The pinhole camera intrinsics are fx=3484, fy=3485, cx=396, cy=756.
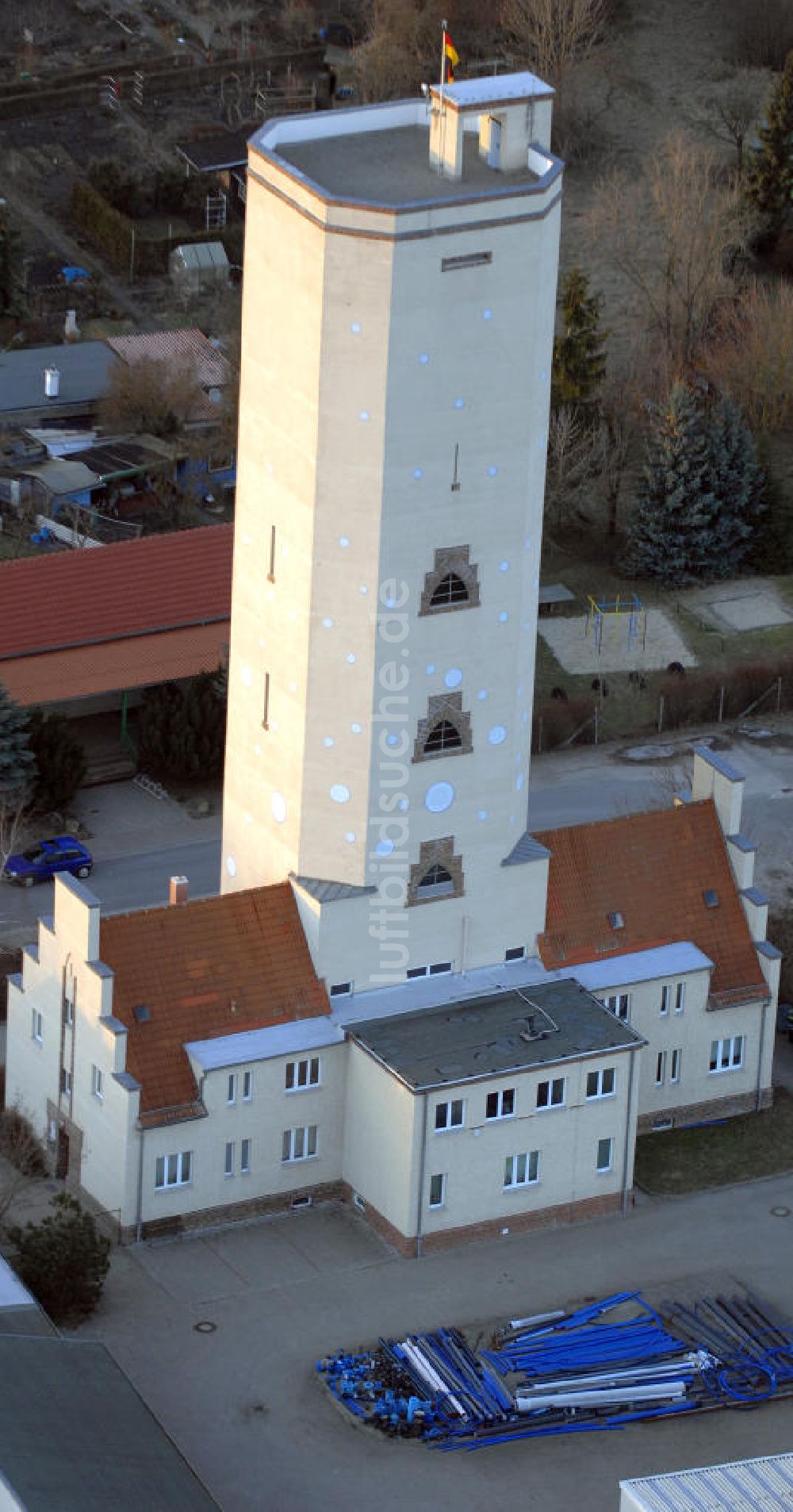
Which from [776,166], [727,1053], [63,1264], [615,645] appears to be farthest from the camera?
[776,166]

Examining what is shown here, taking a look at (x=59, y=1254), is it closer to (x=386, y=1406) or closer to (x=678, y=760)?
(x=386, y=1406)

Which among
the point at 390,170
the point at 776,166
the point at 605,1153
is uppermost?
the point at 390,170

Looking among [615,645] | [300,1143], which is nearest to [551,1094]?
[300,1143]

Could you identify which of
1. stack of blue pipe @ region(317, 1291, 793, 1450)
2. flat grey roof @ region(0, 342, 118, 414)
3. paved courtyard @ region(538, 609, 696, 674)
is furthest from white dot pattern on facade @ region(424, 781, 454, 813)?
flat grey roof @ region(0, 342, 118, 414)

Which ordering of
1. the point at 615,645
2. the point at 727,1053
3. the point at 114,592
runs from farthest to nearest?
1. the point at 615,645
2. the point at 114,592
3. the point at 727,1053

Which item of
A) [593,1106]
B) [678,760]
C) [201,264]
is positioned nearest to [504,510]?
[593,1106]

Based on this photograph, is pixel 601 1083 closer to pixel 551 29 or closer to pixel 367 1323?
pixel 367 1323

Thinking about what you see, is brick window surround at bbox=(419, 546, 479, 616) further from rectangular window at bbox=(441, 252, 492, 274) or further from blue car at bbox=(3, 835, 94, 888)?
blue car at bbox=(3, 835, 94, 888)
